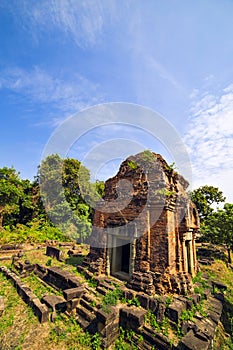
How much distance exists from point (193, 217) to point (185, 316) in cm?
547

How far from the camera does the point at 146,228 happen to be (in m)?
7.68

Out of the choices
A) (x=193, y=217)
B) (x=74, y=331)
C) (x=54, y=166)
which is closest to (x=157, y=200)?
(x=193, y=217)

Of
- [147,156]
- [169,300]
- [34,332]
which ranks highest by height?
[147,156]

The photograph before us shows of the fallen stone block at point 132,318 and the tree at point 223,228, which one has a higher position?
the tree at point 223,228

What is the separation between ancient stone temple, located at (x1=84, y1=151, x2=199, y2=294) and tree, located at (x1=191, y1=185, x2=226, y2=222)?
2111 centimetres

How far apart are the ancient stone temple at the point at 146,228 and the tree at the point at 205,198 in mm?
21106

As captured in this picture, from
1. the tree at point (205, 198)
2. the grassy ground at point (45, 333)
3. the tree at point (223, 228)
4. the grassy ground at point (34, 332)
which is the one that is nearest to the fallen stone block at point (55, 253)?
the grassy ground at point (45, 333)

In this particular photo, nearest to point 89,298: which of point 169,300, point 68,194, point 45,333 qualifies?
point 45,333

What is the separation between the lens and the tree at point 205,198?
28.4m

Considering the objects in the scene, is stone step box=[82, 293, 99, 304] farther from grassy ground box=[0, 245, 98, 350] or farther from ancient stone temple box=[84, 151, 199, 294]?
ancient stone temple box=[84, 151, 199, 294]

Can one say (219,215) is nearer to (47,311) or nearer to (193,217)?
(193,217)

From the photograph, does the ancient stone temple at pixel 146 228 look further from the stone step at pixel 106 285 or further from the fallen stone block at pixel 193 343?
the fallen stone block at pixel 193 343

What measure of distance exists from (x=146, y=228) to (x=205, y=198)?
85.0 feet

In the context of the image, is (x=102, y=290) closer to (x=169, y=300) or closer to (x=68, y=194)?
(x=169, y=300)
